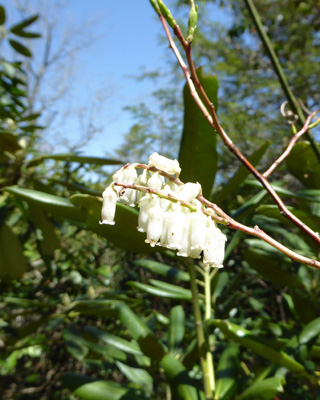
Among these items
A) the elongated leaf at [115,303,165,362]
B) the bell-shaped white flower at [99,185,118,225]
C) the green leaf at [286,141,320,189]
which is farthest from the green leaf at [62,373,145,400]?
the green leaf at [286,141,320,189]

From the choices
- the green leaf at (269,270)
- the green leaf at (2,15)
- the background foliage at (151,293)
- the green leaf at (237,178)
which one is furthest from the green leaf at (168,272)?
the green leaf at (2,15)

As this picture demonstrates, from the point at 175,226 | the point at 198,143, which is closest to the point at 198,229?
the point at 175,226

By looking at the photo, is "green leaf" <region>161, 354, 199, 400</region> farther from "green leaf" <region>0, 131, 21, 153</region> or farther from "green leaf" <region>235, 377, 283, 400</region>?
"green leaf" <region>0, 131, 21, 153</region>

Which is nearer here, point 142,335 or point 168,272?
point 142,335

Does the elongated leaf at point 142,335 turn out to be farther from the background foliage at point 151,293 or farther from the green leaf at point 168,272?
the green leaf at point 168,272

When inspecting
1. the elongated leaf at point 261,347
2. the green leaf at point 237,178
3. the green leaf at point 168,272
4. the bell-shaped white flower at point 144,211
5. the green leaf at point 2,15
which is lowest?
the elongated leaf at point 261,347

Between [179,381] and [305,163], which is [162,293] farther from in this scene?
[305,163]
